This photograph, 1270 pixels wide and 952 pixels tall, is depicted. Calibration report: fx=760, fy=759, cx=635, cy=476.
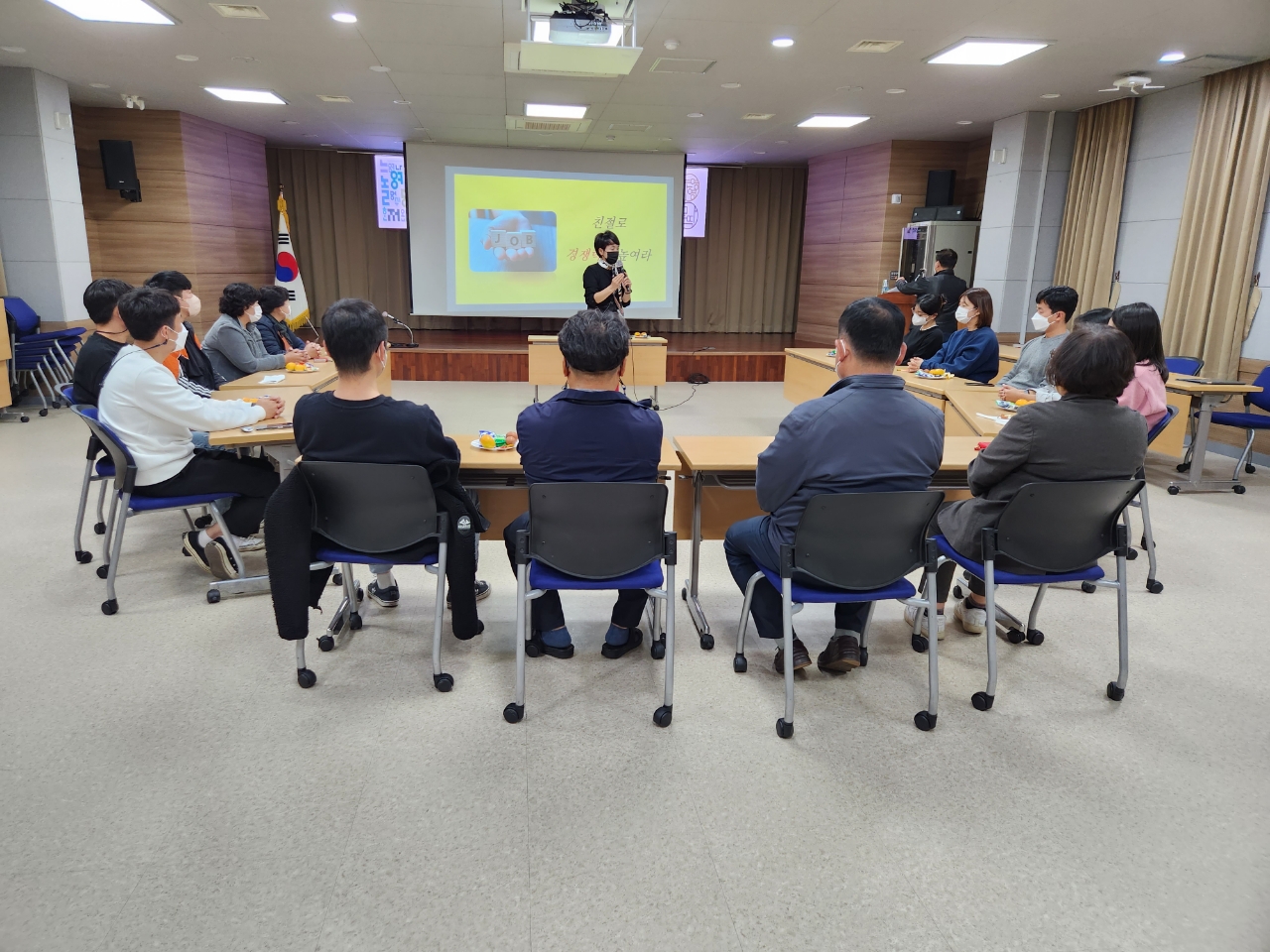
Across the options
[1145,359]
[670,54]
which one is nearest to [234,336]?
[670,54]

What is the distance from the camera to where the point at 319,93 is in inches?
281

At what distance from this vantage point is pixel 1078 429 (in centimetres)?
228

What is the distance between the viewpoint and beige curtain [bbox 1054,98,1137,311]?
6.88 m

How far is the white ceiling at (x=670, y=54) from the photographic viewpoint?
15.2 feet

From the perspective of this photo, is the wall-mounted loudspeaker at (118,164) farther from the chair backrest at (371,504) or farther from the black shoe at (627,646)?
the black shoe at (627,646)

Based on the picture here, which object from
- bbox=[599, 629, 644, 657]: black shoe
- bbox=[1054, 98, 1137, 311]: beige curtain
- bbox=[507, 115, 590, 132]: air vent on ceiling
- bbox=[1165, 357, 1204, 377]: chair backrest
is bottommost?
bbox=[599, 629, 644, 657]: black shoe

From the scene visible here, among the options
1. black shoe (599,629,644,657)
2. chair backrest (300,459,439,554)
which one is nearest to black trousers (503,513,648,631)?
black shoe (599,629,644,657)

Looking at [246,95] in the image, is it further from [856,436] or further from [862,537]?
[862,537]

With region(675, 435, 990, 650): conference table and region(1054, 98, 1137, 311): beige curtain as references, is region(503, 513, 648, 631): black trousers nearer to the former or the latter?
region(675, 435, 990, 650): conference table

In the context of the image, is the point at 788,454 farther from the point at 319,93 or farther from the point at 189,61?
the point at 319,93

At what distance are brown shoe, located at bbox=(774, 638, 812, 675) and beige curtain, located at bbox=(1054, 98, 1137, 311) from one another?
5975mm

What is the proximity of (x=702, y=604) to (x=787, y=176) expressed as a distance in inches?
406

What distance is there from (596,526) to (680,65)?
501cm

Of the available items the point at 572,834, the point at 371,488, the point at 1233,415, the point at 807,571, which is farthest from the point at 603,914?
the point at 1233,415
